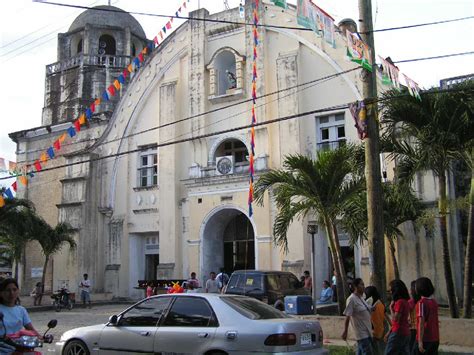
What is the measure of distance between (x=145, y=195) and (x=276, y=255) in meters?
7.70

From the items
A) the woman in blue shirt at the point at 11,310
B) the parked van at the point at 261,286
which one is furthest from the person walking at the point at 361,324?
the parked van at the point at 261,286

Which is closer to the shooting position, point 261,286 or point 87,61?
point 261,286

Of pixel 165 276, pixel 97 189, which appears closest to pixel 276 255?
pixel 165 276

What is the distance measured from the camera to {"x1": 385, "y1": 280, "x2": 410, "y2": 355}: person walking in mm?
7879

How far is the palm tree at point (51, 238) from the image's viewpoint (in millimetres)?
25281

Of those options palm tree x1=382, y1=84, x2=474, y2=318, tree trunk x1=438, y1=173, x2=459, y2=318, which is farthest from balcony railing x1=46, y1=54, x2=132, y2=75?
tree trunk x1=438, y1=173, x2=459, y2=318

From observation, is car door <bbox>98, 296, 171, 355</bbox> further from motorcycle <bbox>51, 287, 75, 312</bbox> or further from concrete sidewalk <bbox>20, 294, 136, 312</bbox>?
concrete sidewalk <bbox>20, 294, 136, 312</bbox>

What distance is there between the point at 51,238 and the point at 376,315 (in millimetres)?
19888

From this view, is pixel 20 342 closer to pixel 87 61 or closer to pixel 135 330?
pixel 135 330

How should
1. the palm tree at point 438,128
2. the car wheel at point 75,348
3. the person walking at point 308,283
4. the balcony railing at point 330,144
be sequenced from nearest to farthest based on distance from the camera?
the car wheel at point 75,348 < the palm tree at point 438,128 < the person walking at point 308,283 < the balcony railing at point 330,144

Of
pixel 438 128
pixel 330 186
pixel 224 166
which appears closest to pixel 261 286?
pixel 330 186

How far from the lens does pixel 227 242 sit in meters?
26.0

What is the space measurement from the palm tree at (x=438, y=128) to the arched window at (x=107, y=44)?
31852 mm

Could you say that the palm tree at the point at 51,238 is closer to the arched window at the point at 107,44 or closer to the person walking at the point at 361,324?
the arched window at the point at 107,44
